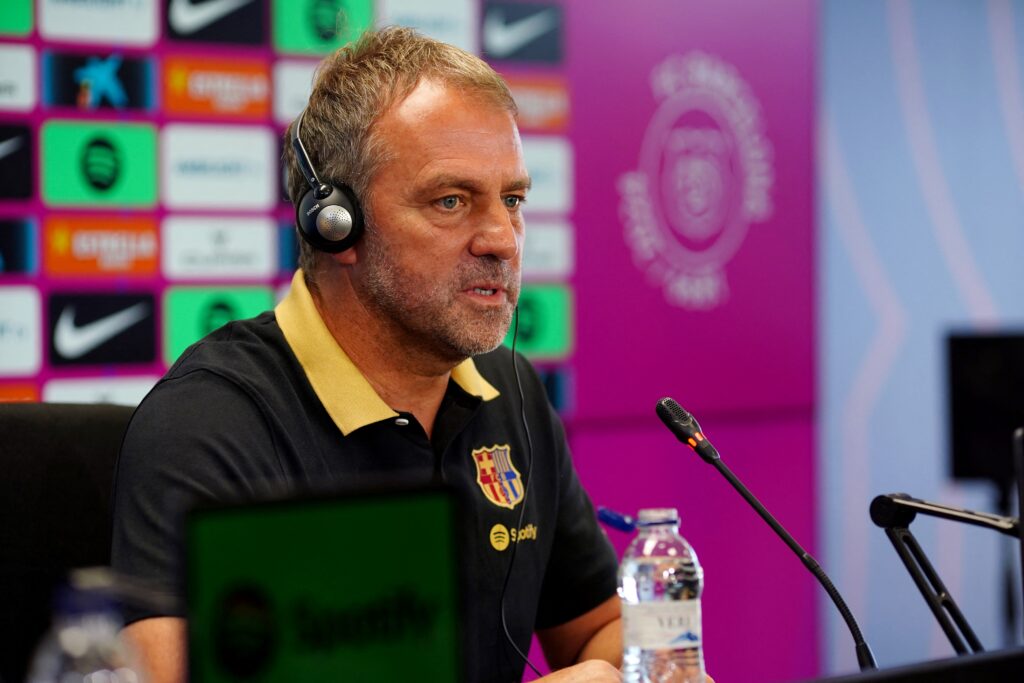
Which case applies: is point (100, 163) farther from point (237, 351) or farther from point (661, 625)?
point (661, 625)

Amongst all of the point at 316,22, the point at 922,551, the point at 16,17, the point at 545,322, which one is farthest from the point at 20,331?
the point at 922,551

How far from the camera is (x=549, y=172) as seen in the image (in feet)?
9.43

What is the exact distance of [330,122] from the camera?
157cm

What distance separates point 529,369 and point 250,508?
46.2 inches

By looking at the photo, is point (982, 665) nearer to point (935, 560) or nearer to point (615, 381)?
point (615, 381)

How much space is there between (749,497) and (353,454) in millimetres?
464

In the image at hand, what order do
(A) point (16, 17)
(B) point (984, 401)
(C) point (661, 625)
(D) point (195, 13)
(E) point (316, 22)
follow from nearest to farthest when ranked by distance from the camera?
(C) point (661, 625) → (A) point (16, 17) → (D) point (195, 13) → (E) point (316, 22) → (B) point (984, 401)

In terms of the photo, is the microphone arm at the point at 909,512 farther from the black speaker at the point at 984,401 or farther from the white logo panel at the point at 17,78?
the black speaker at the point at 984,401

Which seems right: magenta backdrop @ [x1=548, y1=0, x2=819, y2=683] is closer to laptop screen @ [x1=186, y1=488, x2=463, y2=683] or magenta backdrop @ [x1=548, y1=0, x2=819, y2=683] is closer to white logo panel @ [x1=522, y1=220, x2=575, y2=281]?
white logo panel @ [x1=522, y1=220, x2=575, y2=281]

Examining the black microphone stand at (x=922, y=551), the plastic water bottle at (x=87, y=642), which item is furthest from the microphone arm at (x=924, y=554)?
the plastic water bottle at (x=87, y=642)

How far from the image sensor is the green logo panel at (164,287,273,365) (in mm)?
2482

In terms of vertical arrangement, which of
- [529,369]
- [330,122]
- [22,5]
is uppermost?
[22,5]

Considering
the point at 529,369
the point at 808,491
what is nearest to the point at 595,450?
the point at 808,491

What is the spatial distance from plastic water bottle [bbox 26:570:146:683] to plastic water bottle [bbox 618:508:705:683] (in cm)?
48
